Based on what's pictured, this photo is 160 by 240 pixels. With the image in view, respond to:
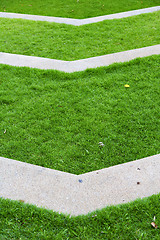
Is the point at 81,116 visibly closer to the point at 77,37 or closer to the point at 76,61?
the point at 76,61

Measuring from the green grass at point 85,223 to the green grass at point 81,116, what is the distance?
704 mm

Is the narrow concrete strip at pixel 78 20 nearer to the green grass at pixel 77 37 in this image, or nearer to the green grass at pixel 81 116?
the green grass at pixel 77 37

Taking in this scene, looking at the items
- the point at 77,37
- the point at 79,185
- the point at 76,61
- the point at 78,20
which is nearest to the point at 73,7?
the point at 78,20

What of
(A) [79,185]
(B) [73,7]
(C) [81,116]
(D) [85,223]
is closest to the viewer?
(D) [85,223]

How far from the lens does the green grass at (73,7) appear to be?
30.4 ft

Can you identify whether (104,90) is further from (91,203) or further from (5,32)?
(5,32)

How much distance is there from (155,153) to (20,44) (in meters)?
4.97

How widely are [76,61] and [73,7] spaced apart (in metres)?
5.41

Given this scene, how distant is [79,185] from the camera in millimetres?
2918

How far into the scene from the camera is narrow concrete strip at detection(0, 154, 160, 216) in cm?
272

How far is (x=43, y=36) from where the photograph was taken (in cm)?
704

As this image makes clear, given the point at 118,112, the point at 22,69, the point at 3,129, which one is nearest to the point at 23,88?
the point at 22,69

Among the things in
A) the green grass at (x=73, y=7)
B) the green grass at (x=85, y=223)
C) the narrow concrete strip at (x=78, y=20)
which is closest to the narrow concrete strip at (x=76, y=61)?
the narrow concrete strip at (x=78, y=20)

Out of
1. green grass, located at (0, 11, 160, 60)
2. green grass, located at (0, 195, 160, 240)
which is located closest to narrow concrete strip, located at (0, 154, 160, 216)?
green grass, located at (0, 195, 160, 240)
